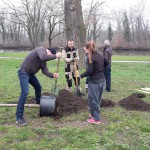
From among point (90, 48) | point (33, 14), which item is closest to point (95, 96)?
point (90, 48)

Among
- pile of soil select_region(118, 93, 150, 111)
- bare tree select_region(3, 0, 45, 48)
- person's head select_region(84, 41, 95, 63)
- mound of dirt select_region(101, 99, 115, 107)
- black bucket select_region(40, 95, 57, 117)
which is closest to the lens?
person's head select_region(84, 41, 95, 63)

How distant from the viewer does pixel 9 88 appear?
1127 cm

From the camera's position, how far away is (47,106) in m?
6.88

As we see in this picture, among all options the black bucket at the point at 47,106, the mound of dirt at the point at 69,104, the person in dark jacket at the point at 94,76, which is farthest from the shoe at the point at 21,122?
the person in dark jacket at the point at 94,76

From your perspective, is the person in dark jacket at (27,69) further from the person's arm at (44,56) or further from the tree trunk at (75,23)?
the tree trunk at (75,23)

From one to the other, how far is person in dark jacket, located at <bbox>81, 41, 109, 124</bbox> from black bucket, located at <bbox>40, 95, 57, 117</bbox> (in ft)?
2.98

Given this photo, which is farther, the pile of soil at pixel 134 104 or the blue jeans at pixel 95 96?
the pile of soil at pixel 134 104

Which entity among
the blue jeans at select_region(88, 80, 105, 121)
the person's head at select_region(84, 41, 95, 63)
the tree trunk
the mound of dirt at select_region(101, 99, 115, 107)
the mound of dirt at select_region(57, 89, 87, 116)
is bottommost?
the mound of dirt at select_region(101, 99, 115, 107)

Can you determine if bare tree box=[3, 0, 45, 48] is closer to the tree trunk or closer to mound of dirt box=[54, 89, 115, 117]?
the tree trunk

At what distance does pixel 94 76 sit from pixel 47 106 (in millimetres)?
1387

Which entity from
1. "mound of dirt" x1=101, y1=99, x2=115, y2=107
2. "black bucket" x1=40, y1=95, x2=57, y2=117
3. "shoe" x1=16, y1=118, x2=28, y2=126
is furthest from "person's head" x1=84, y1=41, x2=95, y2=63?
"mound of dirt" x1=101, y1=99, x2=115, y2=107

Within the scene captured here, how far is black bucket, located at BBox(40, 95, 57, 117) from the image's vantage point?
686cm

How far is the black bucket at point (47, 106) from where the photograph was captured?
6860 mm

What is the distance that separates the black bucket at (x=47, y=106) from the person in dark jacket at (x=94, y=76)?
91 cm
